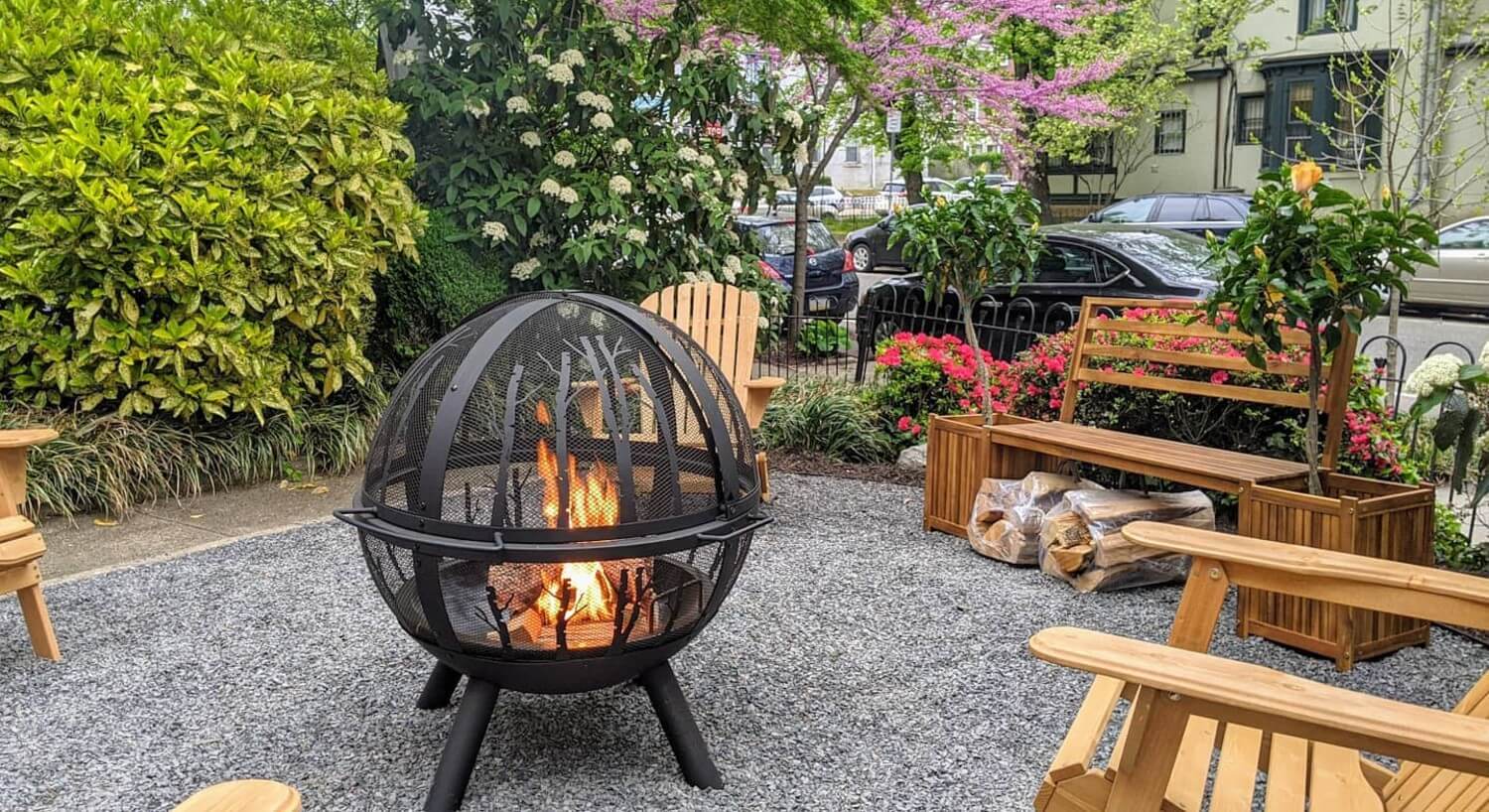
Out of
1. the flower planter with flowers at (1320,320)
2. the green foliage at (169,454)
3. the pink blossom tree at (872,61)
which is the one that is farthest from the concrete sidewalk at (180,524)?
the flower planter with flowers at (1320,320)

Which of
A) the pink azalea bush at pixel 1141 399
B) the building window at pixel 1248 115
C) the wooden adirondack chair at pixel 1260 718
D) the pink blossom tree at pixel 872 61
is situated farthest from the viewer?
the building window at pixel 1248 115

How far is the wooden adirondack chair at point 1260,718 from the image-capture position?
1.49 metres

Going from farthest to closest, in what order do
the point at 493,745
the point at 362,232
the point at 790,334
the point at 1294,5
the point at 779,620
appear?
the point at 1294,5, the point at 790,334, the point at 362,232, the point at 779,620, the point at 493,745

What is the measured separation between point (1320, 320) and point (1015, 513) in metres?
1.38

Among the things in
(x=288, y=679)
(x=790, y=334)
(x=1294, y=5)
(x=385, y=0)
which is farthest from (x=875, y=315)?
(x=1294, y=5)

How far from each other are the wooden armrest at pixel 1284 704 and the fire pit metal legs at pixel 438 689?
1.84m

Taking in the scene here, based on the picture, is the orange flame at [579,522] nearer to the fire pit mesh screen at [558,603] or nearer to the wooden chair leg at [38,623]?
the fire pit mesh screen at [558,603]

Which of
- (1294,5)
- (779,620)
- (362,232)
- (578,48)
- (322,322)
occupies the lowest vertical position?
(779,620)

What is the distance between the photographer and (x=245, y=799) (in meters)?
1.42

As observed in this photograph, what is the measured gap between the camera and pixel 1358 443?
4.20 m

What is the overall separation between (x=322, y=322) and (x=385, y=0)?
2.13 m

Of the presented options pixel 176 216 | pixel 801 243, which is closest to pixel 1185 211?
pixel 801 243

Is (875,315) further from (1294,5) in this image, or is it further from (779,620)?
(1294,5)

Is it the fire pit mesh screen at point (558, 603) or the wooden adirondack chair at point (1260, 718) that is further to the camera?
the fire pit mesh screen at point (558, 603)
